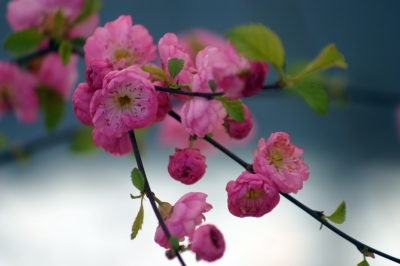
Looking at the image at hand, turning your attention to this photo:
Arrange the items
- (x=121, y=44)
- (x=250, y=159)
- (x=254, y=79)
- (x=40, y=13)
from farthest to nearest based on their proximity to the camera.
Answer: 1. (x=250, y=159)
2. (x=40, y=13)
3. (x=121, y=44)
4. (x=254, y=79)

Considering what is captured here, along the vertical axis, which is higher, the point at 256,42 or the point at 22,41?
the point at 22,41

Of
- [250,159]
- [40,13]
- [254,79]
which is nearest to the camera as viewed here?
[254,79]

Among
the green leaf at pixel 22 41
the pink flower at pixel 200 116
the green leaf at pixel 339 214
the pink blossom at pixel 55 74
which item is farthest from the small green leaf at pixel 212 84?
the pink blossom at pixel 55 74

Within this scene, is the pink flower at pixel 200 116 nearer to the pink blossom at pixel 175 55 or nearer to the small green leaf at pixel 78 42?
the pink blossom at pixel 175 55

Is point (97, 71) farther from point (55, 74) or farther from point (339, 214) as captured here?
point (55, 74)

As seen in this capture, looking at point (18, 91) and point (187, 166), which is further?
point (18, 91)

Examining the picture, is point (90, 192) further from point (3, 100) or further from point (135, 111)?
point (135, 111)

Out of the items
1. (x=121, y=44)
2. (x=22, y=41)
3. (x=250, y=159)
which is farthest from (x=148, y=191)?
(x=250, y=159)

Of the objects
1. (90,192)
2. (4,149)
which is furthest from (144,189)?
(90,192)
